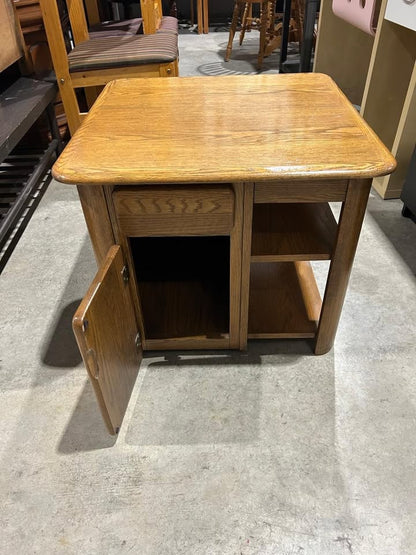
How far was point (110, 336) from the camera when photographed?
925 mm

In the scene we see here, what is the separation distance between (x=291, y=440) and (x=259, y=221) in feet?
1.86

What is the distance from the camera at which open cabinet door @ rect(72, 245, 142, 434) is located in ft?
2.62

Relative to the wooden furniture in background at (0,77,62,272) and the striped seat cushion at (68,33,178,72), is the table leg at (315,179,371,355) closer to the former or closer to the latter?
the wooden furniture in background at (0,77,62,272)

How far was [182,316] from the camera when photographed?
1275mm

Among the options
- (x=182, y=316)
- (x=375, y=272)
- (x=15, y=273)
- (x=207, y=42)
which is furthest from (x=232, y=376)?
(x=207, y=42)

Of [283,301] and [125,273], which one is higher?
[125,273]

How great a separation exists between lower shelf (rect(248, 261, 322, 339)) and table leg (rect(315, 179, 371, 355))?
0.06 meters

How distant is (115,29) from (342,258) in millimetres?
2140

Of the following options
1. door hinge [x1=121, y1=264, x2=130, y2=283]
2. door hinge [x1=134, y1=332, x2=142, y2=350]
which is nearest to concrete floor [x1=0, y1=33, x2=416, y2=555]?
door hinge [x1=134, y1=332, x2=142, y2=350]

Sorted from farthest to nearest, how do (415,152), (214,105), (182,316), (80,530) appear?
(415,152) → (182,316) → (214,105) → (80,530)

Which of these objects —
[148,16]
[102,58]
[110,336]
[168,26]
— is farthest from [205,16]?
[110,336]

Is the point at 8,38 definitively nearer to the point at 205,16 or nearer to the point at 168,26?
the point at 168,26

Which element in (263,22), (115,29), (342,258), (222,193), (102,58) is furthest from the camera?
(263,22)

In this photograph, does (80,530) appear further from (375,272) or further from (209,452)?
(375,272)
